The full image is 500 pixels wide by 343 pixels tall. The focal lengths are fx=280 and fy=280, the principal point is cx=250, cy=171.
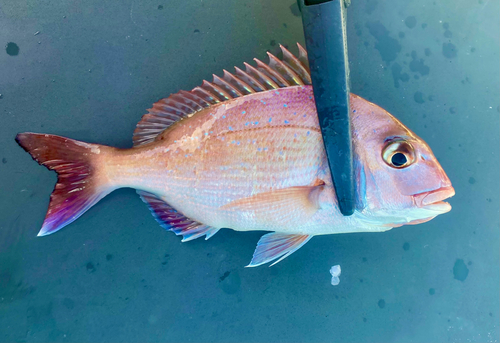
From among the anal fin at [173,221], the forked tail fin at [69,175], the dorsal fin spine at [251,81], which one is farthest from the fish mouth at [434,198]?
the forked tail fin at [69,175]

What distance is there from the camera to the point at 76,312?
53.4 inches

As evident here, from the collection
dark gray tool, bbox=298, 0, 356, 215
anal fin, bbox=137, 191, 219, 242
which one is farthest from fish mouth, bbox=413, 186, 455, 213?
anal fin, bbox=137, 191, 219, 242

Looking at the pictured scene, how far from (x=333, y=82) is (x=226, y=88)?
46 centimetres

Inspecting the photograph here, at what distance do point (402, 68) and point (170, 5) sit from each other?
4.02 feet

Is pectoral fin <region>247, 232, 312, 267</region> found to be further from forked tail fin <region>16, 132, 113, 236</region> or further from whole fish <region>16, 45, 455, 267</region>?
forked tail fin <region>16, 132, 113, 236</region>

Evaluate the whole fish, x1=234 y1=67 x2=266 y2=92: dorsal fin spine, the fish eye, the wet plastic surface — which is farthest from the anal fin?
the fish eye

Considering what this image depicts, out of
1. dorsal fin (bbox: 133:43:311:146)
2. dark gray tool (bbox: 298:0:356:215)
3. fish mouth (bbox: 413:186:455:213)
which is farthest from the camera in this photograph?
dorsal fin (bbox: 133:43:311:146)

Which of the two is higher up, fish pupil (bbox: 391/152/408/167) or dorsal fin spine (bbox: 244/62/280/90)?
dorsal fin spine (bbox: 244/62/280/90)

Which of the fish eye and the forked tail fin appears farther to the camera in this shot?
the forked tail fin

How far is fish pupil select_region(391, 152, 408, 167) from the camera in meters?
1.02

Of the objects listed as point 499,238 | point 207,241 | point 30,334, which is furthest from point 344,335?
point 30,334

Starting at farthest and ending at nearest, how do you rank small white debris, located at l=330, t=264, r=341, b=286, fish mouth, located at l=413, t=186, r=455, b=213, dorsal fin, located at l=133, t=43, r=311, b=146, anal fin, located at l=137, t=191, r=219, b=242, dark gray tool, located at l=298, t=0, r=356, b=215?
small white debris, located at l=330, t=264, r=341, b=286 → anal fin, located at l=137, t=191, r=219, b=242 → dorsal fin, located at l=133, t=43, r=311, b=146 → fish mouth, located at l=413, t=186, r=455, b=213 → dark gray tool, located at l=298, t=0, r=356, b=215

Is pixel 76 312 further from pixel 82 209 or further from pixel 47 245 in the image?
pixel 82 209

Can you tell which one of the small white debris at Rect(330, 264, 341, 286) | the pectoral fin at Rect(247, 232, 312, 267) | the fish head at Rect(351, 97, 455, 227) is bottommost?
the small white debris at Rect(330, 264, 341, 286)
